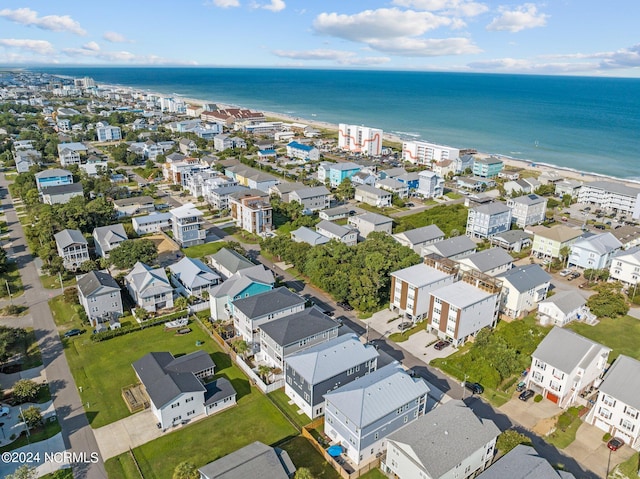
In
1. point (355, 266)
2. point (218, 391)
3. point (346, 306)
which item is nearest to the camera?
point (218, 391)

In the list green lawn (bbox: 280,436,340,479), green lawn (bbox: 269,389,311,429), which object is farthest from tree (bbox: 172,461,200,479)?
green lawn (bbox: 269,389,311,429)

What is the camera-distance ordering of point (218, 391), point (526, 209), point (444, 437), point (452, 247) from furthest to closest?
1. point (526, 209)
2. point (452, 247)
3. point (218, 391)
4. point (444, 437)

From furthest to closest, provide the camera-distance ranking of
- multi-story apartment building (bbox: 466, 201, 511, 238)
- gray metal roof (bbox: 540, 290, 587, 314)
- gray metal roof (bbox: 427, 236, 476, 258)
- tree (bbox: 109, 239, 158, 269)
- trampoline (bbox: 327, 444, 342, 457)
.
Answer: multi-story apartment building (bbox: 466, 201, 511, 238), gray metal roof (bbox: 427, 236, 476, 258), tree (bbox: 109, 239, 158, 269), gray metal roof (bbox: 540, 290, 587, 314), trampoline (bbox: 327, 444, 342, 457)

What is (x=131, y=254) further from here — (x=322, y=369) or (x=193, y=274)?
(x=322, y=369)

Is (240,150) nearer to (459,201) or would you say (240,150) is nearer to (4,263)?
(459,201)

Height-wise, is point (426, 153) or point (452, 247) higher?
point (426, 153)

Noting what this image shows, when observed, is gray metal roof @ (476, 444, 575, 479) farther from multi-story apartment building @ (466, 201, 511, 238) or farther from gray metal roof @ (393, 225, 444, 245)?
multi-story apartment building @ (466, 201, 511, 238)

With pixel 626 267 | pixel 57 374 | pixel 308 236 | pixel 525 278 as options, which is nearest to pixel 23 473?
pixel 57 374
